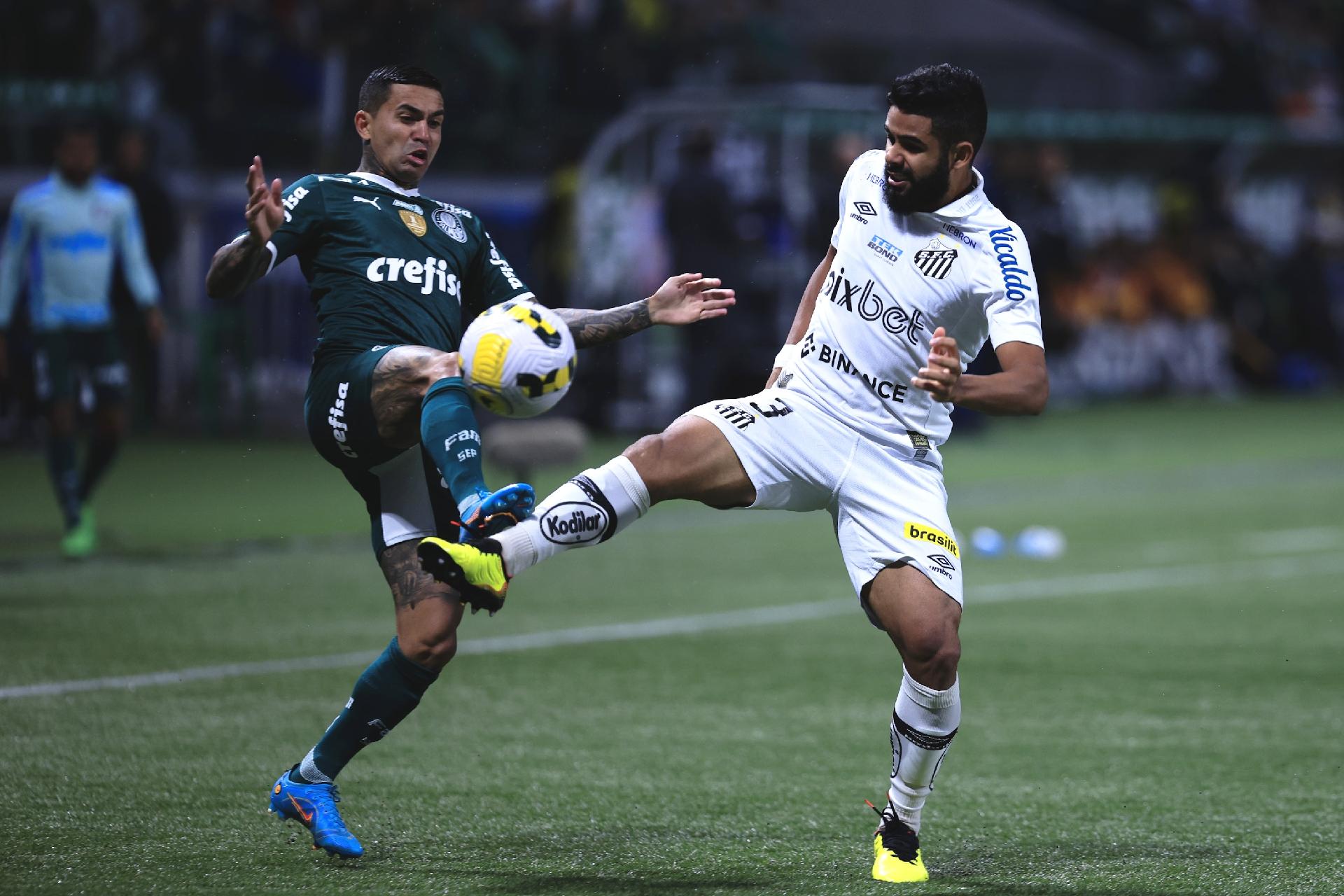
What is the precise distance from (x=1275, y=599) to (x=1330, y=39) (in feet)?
85.0

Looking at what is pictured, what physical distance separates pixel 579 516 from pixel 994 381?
117 cm

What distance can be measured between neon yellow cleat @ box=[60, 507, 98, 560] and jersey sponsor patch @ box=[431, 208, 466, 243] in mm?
6390

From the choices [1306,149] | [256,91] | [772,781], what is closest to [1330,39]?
[1306,149]

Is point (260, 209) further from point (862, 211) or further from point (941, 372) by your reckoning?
point (941, 372)

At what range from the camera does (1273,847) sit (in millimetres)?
5684

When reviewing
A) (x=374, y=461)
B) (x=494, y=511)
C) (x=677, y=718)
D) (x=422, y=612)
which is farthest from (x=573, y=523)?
(x=677, y=718)

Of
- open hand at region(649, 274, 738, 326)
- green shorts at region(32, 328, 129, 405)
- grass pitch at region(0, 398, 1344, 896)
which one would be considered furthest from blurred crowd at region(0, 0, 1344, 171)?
open hand at region(649, 274, 738, 326)

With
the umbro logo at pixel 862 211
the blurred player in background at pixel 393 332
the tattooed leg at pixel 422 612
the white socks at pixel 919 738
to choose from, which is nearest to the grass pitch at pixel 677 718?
Answer: the white socks at pixel 919 738

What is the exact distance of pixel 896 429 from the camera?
5.56m

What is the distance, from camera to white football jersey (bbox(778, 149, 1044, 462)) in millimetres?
5453

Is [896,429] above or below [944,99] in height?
below

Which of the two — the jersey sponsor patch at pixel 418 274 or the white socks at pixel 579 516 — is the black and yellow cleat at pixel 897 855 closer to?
the white socks at pixel 579 516

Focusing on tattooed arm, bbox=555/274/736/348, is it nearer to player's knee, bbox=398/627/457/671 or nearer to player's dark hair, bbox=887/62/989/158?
player's dark hair, bbox=887/62/989/158

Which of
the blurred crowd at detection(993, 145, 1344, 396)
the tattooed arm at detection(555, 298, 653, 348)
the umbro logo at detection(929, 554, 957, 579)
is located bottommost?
the blurred crowd at detection(993, 145, 1344, 396)
